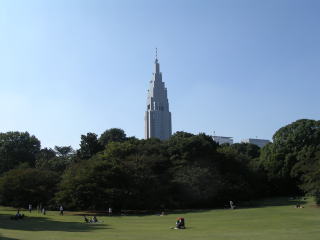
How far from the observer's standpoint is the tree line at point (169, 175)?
5319cm

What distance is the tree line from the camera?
5319 centimetres

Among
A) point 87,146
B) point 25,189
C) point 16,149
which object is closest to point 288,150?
point 87,146

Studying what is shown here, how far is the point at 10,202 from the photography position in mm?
61625

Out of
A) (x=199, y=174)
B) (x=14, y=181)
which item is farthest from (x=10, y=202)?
(x=199, y=174)

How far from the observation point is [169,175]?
2437 inches

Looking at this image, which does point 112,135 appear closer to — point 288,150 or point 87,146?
point 87,146

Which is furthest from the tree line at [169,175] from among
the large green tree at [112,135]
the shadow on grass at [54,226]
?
the large green tree at [112,135]

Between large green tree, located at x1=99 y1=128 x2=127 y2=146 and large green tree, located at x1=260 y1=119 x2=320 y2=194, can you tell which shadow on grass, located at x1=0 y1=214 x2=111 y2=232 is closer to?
large green tree, located at x1=260 y1=119 x2=320 y2=194

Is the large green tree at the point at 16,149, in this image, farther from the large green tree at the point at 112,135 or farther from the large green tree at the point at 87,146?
the large green tree at the point at 87,146

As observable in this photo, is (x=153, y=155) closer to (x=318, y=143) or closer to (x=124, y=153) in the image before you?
(x=124, y=153)

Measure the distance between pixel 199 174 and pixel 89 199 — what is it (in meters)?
16.3

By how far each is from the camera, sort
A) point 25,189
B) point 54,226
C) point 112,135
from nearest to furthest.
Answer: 1. point 54,226
2. point 25,189
3. point 112,135

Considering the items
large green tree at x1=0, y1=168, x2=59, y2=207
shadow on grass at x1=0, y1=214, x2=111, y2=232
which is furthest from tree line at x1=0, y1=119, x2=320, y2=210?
shadow on grass at x1=0, y1=214, x2=111, y2=232

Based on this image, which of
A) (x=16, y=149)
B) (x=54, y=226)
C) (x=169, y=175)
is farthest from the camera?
(x=16, y=149)
